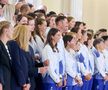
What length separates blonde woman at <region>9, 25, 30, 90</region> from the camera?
3.38 m

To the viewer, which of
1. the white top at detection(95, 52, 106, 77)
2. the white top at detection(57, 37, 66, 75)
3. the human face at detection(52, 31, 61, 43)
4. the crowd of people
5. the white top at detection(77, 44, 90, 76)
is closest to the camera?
the crowd of people

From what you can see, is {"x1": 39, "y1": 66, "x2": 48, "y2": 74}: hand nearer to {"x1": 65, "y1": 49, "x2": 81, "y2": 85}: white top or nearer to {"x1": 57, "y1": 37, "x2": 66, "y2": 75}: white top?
{"x1": 57, "y1": 37, "x2": 66, "y2": 75}: white top

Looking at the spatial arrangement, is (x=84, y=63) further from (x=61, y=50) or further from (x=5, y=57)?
(x=5, y=57)

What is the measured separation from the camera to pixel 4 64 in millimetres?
3197

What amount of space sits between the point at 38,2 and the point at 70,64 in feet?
11.1

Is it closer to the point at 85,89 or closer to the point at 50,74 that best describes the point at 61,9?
the point at 85,89

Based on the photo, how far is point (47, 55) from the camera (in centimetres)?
393

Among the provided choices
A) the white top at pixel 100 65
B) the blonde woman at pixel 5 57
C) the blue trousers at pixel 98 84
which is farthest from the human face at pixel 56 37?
the blue trousers at pixel 98 84

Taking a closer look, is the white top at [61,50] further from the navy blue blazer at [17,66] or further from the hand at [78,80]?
the navy blue blazer at [17,66]

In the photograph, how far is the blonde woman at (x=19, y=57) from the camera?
3385mm

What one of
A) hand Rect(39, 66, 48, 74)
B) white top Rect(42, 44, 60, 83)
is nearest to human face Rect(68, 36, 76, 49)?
white top Rect(42, 44, 60, 83)

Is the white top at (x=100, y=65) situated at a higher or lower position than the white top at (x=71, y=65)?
lower

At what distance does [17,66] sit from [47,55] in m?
0.63

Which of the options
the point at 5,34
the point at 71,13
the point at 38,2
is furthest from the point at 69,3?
the point at 5,34
